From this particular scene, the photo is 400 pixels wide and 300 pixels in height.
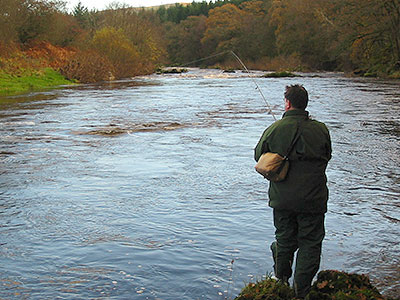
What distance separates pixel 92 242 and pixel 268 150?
2.65 m

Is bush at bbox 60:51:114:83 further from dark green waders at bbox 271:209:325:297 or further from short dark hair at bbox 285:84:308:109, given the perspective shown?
dark green waders at bbox 271:209:325:297

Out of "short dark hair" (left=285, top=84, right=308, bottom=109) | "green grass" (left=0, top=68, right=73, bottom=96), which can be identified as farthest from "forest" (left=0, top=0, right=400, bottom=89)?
"short dark hair" (left=285, top=84, right=308, bottom=109)

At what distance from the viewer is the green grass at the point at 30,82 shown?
32.7 metres

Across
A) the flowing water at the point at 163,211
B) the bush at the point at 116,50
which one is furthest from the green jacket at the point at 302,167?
the bush at the point at 116,50

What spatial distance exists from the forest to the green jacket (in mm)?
34107

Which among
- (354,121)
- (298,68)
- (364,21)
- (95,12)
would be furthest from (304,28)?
(354,121)

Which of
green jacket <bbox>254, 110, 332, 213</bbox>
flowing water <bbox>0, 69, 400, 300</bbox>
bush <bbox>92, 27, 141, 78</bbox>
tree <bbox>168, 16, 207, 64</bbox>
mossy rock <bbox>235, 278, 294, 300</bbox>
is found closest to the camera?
mossy rock <bbox>235, 278, 294, 300</bbox>

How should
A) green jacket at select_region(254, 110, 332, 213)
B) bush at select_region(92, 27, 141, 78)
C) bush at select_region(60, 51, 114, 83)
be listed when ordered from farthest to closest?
bush at select_region(92, 27, 141, 78), bush at select_region(60, 51, 114, 83), green jacket at select_region(254, 110, 332, 213)

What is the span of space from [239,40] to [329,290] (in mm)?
91193

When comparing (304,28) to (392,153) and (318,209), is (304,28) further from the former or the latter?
(318,209)

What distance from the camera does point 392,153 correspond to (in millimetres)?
11539

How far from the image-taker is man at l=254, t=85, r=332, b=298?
427 cm

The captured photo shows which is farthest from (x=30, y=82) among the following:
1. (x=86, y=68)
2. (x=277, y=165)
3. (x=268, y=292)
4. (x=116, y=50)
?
(x=268, y=292)

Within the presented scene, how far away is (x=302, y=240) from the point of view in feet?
14.1
